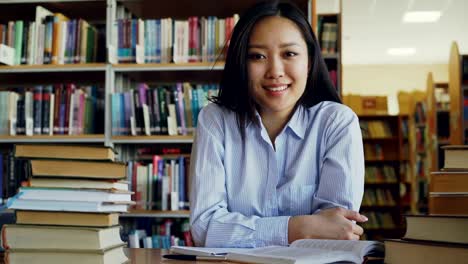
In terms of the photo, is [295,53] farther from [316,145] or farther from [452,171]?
[452,171]

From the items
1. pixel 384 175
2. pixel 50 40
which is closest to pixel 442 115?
pixel 384 175

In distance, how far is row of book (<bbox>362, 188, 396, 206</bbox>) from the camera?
24.8 feet

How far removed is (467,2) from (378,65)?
405cm

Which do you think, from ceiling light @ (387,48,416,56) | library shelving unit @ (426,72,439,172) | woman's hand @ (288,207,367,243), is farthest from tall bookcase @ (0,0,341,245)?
ceiling light @ (387,48,416,56)

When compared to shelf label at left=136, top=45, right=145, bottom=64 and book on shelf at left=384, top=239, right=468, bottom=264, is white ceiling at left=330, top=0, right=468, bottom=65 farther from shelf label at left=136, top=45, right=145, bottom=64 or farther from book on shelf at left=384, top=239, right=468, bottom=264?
book on shelf at left=384, top=239, right=468, bottom=264

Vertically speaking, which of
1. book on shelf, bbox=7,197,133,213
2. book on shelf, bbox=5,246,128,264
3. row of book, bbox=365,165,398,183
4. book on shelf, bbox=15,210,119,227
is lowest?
row of book, bbox=365,165,398,183

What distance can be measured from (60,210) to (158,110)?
2.23 meters

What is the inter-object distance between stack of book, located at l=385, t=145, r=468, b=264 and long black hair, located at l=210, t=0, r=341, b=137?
0.74 metres

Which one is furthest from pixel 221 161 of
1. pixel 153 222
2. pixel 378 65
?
pixel 378 65

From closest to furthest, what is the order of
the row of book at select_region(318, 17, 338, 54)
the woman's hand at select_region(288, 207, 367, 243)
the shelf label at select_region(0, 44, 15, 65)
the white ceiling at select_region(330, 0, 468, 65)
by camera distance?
the woman's hand at select_region(288, 207, 367, 243) < the shelf label at select_region(0, 44, 15, 65) < the row of book at select_region(318, 17, 338, 54) < the white ceiling at select_region(330, 0, 468, 65)

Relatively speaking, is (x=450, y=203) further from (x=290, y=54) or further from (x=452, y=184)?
(x=290, y=54)

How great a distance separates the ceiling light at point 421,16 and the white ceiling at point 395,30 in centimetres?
8

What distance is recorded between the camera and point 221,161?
157 centimetres

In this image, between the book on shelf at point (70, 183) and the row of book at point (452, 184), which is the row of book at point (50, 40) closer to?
the book on shelf at point (70, 183)
